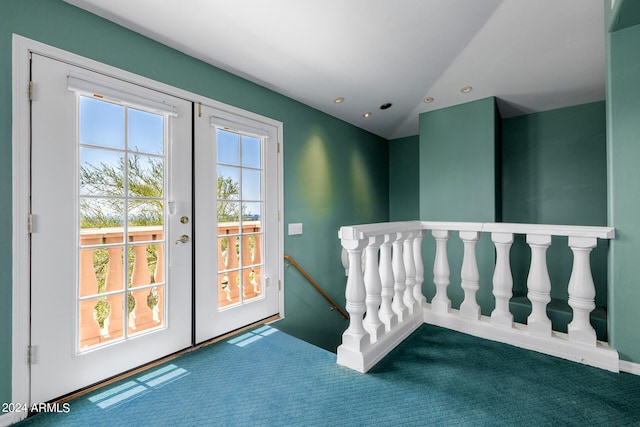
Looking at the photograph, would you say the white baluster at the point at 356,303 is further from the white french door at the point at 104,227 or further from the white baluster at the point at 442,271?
the white french door at the point at 104,227

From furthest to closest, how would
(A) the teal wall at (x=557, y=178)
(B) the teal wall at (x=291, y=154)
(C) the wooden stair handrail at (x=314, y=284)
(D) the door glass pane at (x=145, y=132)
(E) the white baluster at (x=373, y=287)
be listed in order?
(A) the teal wall at (x=557, y=178) < (C) the wooden stair handrail at (x=314, y=284) < (D) the door glass pane at (x=145, y=132) < (E) the white baluster at (x=373, y=287) < (B) the teal wall at (x=291, y=154)

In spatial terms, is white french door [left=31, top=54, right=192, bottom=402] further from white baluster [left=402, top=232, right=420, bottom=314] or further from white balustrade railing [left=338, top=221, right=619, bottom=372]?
white baluster [left=402, top=232, right=420, bottom=314]

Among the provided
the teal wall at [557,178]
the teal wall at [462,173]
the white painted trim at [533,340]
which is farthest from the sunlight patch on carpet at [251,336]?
the teal wall at [557,178]

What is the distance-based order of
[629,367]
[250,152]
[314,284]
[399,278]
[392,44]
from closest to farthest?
[629,367] → [399,278] → [392,44] → [250,152] → [314,284]

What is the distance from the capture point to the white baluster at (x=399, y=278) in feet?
6.75

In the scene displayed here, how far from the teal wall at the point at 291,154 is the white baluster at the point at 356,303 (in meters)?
1.31

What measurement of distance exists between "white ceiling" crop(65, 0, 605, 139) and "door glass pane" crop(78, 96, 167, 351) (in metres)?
0.65

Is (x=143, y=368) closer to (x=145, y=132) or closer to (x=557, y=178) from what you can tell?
(x=145, y=132)

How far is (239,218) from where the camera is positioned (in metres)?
2.52

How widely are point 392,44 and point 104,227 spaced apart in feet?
8.37

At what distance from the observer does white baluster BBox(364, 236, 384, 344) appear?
1757 millimetres

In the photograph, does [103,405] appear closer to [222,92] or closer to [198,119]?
[198,119]
